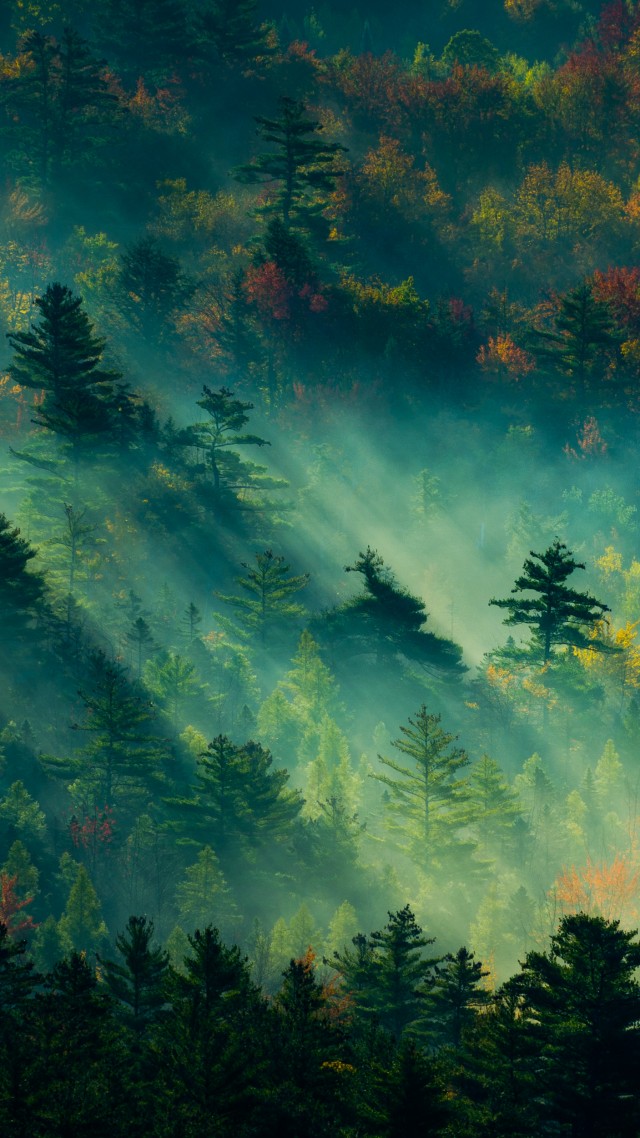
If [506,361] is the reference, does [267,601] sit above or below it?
below

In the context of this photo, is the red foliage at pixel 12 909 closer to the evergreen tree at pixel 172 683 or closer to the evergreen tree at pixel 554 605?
the evergreen tree at pixel 172 683

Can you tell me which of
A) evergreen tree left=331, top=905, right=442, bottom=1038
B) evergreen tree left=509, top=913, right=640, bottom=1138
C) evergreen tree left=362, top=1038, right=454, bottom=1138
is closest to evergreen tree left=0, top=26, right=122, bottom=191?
evergreen tree left=331, top=905, right=442, bottom=1038

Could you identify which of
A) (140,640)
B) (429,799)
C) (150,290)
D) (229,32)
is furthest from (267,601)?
(229,32)

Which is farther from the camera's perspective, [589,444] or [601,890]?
[589,444]

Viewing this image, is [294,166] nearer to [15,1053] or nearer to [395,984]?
[395,984]

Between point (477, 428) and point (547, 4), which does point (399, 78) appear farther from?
point (477, 428)
